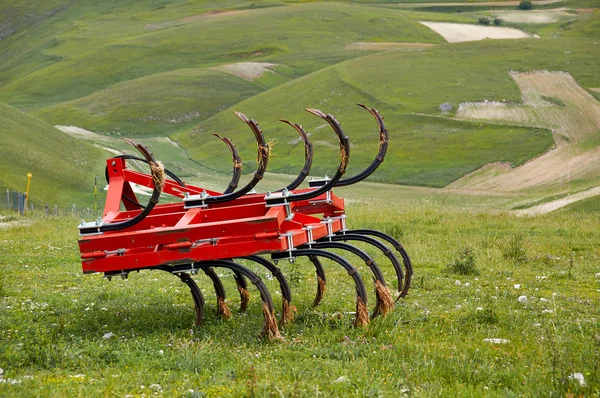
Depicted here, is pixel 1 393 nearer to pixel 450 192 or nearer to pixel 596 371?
pixel 596 371

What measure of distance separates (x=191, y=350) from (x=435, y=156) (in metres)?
49.0

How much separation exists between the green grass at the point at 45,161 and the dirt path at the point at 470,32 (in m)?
78.5

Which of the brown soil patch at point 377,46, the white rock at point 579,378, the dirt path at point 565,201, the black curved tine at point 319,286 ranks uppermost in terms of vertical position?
the white rock at point 579,378

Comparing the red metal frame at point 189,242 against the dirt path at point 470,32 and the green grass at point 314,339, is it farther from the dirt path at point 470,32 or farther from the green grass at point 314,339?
the dirt path at point 470,32

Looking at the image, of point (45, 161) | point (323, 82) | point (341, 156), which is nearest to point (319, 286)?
point (341, 156)

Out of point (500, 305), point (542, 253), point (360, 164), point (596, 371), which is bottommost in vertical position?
point (360, 164)

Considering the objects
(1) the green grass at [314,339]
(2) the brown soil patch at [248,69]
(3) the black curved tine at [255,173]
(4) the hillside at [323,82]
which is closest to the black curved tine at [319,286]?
(1) the green grass at [314,339]

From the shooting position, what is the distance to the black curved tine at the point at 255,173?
8.83 metres

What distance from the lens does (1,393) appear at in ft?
20.1

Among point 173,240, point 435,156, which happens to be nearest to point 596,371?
point 173,240

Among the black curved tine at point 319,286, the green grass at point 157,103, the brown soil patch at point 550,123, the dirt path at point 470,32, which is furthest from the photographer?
the dirt path at point 470,32

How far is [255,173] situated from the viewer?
8.84 meters

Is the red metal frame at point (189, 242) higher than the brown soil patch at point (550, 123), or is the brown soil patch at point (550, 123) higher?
the red metal frame at point (189, 242)

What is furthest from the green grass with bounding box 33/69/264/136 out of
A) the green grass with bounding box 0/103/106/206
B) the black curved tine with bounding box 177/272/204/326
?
the black curved tine with bounding box 177/272/204/326
